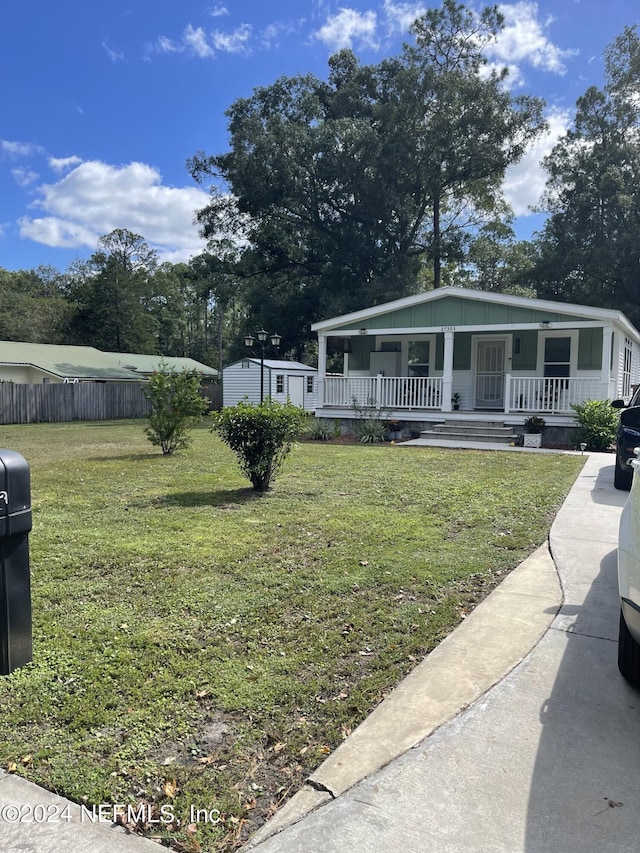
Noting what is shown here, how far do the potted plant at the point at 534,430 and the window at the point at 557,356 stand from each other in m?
2.67

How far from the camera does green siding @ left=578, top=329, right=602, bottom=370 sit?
Result: 48.9 feet

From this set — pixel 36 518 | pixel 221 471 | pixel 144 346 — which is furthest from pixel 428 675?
pixel 144 346

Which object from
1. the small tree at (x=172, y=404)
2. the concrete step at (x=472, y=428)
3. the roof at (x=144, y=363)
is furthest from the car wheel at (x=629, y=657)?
the roof at (x=144, y=363)

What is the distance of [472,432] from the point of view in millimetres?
14055

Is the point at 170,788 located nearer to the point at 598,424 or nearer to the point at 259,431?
the point at 259,431

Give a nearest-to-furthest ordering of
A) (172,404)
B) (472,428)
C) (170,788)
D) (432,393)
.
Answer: (170,788) → (172,404) → (472,428) → (432,393)

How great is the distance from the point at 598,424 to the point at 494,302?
14.3 ft

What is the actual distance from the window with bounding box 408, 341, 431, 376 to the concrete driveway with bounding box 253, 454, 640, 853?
48.3 feet

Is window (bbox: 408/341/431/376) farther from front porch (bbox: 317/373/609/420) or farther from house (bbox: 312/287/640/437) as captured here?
front porch (bbox: 317/373/609/420)

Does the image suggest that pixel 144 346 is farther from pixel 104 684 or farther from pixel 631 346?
pixel 104 684

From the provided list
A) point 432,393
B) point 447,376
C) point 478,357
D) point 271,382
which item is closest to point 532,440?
point 447,376

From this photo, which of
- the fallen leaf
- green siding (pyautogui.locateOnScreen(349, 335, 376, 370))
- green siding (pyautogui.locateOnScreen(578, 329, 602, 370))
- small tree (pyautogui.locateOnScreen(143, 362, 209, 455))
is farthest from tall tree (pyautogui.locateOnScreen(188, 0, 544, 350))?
the fallen leaf

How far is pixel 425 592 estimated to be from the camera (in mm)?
3934

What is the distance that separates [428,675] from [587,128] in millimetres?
32784
